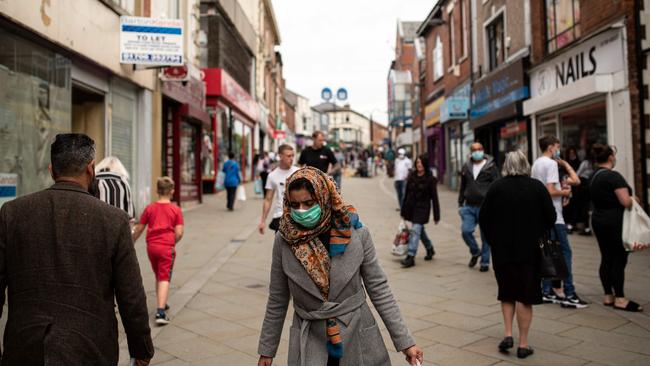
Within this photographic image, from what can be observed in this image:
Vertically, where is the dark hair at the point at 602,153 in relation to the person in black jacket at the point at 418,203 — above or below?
above

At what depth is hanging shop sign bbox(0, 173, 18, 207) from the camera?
23.5ft

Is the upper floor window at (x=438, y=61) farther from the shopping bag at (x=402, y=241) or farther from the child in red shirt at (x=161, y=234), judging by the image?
the child in red shirt at (x=161, y=234)

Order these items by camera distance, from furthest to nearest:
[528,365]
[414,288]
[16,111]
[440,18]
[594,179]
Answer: [440,18]
[16,111]
[414,288]
[594,179]
[528,365]

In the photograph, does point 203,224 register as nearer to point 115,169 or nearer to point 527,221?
point 115,169

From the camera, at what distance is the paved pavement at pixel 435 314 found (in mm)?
4465

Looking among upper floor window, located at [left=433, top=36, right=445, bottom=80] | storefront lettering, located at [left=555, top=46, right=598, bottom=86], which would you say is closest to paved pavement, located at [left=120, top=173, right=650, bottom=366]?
storefront lettering, located at [left=555, top=46, right=598, bottom=86]

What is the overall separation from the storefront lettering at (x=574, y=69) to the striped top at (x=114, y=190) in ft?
32.8

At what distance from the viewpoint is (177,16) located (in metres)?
15.1

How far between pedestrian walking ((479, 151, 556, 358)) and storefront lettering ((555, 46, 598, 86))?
8092 mm

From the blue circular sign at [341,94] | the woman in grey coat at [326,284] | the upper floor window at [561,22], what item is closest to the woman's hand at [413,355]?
the woman in grey coat at [326,284]

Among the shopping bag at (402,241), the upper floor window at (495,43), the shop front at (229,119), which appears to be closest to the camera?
the shopping bag at (402,241)

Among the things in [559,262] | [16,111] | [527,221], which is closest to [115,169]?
[16,111]

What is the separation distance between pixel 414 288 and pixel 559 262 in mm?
2306

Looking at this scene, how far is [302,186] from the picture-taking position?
8.21 ft
